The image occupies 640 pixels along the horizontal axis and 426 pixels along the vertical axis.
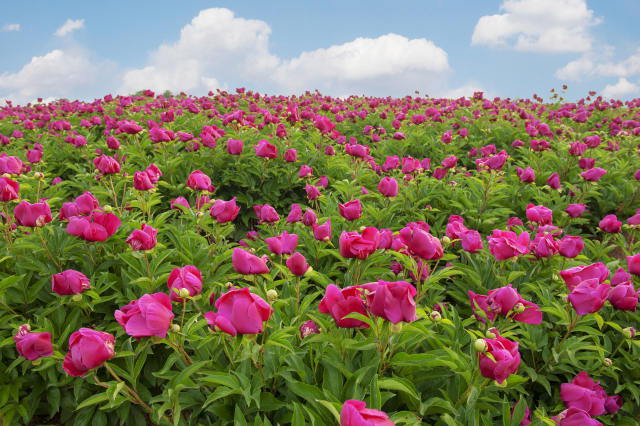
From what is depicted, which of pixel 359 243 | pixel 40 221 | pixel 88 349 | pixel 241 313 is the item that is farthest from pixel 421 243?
pixel 40 221

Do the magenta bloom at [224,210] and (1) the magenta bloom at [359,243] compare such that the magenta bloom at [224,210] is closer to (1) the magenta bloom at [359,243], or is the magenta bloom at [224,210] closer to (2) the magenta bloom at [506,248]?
(1) the magenta bloom at [359,243]

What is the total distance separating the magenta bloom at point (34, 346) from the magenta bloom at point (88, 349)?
458 millimetres

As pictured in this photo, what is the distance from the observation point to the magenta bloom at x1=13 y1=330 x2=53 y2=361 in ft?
5.36

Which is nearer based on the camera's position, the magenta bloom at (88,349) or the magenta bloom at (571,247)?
the magenta bloom at (88,349)

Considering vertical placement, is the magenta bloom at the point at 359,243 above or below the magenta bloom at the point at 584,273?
above

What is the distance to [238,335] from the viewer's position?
4.22ft

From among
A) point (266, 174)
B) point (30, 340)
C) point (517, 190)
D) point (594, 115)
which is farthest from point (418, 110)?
point (30, 340)

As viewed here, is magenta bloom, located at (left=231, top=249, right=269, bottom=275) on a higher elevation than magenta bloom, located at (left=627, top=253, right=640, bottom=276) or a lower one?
higher

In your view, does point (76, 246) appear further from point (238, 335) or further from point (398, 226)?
point (398, 226)

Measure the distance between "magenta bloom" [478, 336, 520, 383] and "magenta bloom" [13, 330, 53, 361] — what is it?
193 centimetres

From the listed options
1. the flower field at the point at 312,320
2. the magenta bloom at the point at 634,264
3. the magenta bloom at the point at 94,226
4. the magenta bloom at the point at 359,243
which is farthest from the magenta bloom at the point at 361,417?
the magenta bloom at the point at 634,264

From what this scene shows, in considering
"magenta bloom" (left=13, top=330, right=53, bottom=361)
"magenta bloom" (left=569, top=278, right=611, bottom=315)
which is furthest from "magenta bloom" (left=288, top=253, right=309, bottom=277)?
"magenta bloom" (left=569, top=278, right=611, bottom=315)

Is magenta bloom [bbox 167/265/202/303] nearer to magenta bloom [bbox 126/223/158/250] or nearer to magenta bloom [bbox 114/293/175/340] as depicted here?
magenta bloom [bbox 114/293/175/340]

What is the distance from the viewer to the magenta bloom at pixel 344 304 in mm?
1338
